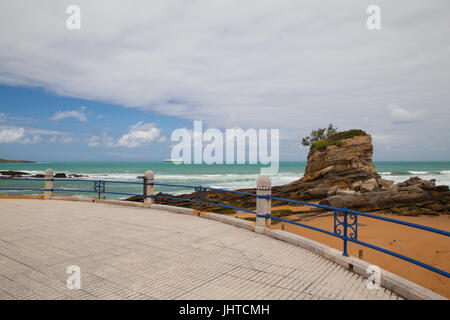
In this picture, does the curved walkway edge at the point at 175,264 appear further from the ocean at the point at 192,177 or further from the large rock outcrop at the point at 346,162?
A: the large rock outcrop at the point at 346,162

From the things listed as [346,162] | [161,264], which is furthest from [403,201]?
[161,264]

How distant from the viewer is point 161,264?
528 cm

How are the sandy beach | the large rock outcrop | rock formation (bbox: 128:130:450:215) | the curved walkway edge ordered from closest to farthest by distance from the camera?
the curved walkway edge → the sandy beach → rock formation (bbox: 128:130:450:215) → the large rock outcrop

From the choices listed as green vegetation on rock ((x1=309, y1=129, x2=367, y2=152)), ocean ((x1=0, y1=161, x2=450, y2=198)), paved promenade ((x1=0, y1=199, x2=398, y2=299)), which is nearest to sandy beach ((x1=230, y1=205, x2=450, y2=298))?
paved promenade ((x1=0, y1=199, x2=398, y2=299))

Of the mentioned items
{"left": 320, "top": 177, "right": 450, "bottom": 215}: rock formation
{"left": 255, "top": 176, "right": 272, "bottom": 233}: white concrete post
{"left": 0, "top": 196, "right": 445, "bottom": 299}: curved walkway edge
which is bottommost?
{"left": 320, "top": 177, "right": 450, "bottom": 215}: rock formation

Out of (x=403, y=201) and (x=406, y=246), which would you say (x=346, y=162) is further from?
(x=406, y=246)

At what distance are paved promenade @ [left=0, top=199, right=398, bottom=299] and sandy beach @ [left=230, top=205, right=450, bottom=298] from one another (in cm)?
402

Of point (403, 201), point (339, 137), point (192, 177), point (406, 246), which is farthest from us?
Result: point (192, 177)

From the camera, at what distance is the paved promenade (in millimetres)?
4199

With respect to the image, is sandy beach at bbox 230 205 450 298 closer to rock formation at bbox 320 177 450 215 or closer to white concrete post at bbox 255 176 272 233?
rock formation at bbox 320 177 450 215

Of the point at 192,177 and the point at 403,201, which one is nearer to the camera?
the point at 403,201

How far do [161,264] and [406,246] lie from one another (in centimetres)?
937
